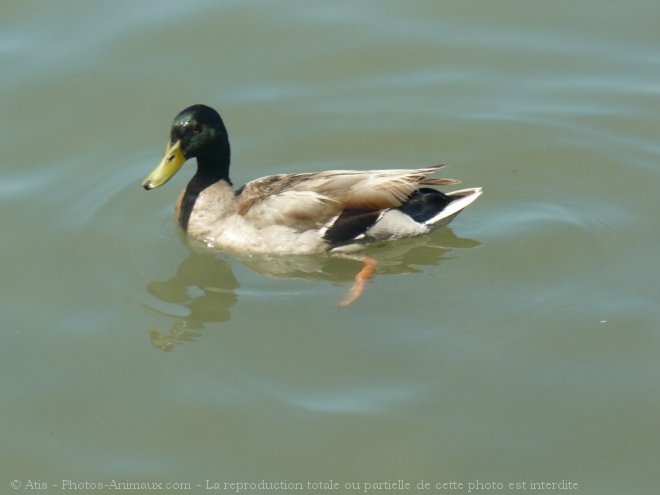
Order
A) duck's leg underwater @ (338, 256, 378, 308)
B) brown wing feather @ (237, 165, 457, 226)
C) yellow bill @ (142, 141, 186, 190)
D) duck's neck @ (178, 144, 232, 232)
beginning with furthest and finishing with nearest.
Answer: duck's neck @ (178, 144, 232, 232) < yellow bill @ (142, 141, 186, 190) < brown wing feather @ (237, 165, 457, 226) < duck's leg underwater @ (338, 256, 378, 308)

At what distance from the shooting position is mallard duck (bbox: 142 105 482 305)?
10.2m

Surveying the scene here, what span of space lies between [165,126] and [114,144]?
54 cm

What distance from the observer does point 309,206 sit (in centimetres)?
1022

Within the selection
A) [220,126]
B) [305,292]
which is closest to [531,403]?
[305,292]

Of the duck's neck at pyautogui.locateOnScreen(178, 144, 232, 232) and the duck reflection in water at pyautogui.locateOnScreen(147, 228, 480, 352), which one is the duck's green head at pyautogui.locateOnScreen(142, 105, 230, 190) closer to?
the duck's neck at pyautogui.locateOnScreen(178, 144, 232, 232)

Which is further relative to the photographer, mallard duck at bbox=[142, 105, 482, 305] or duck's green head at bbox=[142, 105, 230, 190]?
duck's green head at bbox=[142, 105, 230, 190]

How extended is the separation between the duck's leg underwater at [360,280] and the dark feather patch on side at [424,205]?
1.71 ft

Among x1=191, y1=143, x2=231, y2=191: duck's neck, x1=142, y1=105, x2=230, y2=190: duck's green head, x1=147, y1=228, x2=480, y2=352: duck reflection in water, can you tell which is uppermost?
x1=142, y1=105, x2=230, y2=190: duck's green head

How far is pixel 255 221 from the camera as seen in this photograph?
33.8ft

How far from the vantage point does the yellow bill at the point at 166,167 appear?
10.3 m

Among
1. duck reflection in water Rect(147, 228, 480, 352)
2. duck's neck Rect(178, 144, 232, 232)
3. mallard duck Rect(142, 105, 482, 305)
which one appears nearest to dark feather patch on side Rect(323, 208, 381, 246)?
mallard duck Rect(142, 105, 482, 305)

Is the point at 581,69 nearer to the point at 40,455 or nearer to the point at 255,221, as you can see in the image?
the point at 255,221

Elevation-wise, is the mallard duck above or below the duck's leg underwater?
above

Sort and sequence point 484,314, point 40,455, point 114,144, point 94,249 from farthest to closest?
point 114,144, point 94,249, point 484,314, point 40,455
